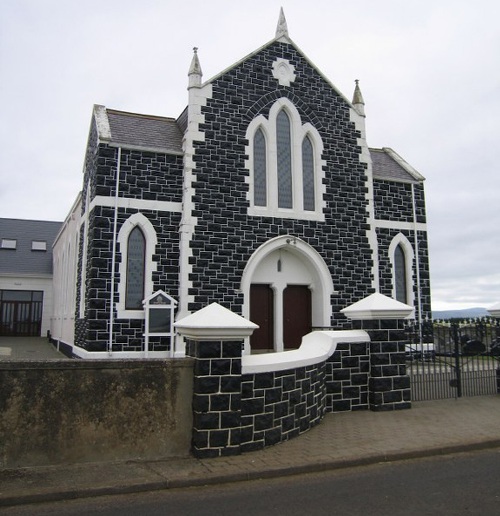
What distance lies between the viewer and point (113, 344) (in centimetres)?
A: 1463

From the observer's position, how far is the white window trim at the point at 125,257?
48.9 feet

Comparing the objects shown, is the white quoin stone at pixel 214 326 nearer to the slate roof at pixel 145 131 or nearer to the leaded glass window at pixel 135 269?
the leaded glass window at pixel 135 269

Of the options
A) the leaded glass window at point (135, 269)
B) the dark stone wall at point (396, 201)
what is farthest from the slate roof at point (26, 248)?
the dark stone wall at point (396, 201)

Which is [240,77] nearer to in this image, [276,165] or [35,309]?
[276,165]

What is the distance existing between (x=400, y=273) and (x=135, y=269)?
9764 millimetres

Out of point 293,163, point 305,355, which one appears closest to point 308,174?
point 293,163

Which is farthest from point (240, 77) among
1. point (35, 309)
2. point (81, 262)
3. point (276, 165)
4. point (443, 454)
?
point (35, 309)

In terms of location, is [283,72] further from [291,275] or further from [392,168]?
[291,275]

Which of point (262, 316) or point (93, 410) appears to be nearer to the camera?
point (93, 410)

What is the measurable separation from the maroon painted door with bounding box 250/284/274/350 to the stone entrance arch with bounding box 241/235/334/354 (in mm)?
157

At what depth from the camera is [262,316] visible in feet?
55.1

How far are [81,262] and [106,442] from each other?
40.6 ft

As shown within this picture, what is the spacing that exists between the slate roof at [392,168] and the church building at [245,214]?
191mm

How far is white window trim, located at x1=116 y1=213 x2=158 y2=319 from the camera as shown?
48.9 feet
